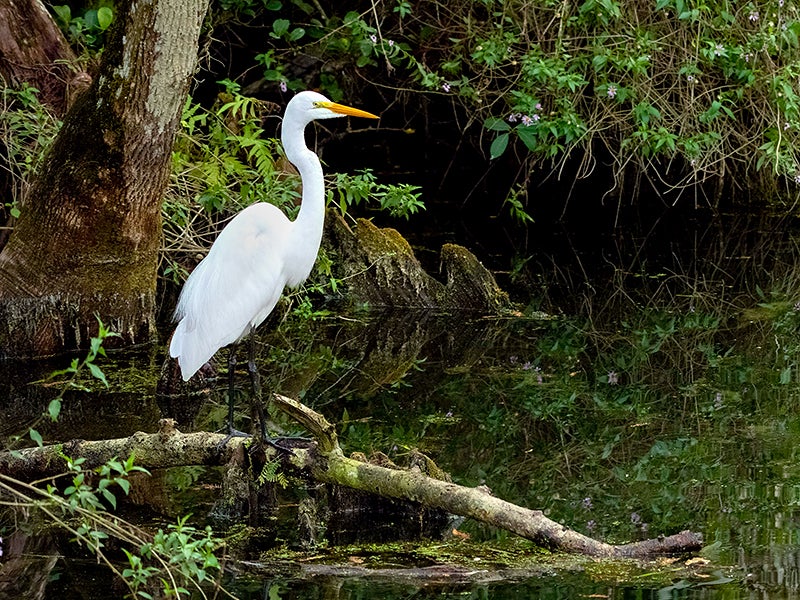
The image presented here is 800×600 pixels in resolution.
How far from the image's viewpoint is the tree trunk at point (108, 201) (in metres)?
6.47

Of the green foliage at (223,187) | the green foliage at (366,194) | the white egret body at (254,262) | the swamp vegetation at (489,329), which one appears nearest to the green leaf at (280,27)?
the swamp vegetation at (489,329)

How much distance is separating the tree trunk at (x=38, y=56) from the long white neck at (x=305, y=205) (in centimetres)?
285

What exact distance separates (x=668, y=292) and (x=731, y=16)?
2.12 metres

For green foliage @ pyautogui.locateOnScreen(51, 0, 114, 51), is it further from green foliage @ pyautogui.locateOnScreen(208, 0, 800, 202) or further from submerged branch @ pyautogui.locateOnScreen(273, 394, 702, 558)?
submerged branch @ pyautogui.locateOnScreen(273, 394, 702, 558)

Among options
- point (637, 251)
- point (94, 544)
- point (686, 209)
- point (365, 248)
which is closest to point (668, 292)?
point (637, 251)

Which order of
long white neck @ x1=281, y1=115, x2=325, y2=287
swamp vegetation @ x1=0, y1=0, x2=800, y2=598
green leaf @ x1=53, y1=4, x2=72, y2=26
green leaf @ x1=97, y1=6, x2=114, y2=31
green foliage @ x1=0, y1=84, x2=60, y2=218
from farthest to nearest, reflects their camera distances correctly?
green leaf @ x1=53, y1=4, x2=72, y2=26
green leaf @ x1=97, y1=6, x2=114, y2=31
green foliage @ x1=0, y1=84, x2=60, y2=218
long white neck @ x1=281, y1=115, x2=325, y2=287
swamp vegetation @ x1=0, y1=0, x2=800, y2=598

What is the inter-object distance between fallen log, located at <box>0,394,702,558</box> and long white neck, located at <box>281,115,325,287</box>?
3.02 ft

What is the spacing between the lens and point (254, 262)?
536 centimetres

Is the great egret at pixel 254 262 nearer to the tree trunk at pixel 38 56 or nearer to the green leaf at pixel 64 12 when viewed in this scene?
the tree trunk at pixel 38 56

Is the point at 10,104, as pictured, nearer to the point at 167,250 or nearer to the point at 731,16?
the point at 167,250

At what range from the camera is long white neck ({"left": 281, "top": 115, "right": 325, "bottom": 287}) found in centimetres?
537

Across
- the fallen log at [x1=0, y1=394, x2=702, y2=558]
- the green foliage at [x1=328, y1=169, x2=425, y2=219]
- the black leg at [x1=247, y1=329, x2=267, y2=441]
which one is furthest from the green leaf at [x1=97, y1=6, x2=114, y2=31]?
the fallen log at [x1=0, y1=394, x2=702, y2=558]

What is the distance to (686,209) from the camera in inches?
436

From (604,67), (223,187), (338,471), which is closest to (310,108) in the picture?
(338,471)
